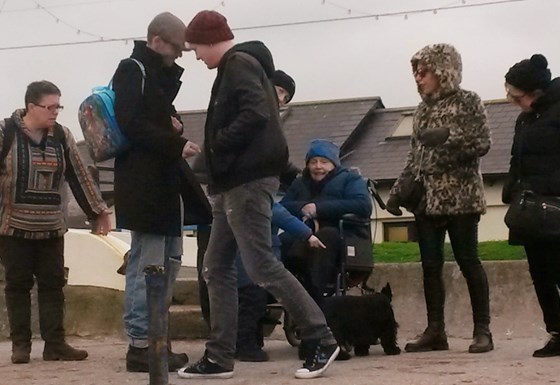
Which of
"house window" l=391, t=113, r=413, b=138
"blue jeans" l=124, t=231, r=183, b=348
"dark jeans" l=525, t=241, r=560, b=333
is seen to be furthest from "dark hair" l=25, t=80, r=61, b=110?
"house window" l=391, t=113, r=413, b=138

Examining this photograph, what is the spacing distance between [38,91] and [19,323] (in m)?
1.44

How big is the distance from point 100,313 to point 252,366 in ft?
8.06

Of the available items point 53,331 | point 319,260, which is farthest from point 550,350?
point 53,331

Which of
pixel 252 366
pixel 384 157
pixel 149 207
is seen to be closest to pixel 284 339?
pixel 252 366

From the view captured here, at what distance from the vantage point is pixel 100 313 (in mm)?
8234

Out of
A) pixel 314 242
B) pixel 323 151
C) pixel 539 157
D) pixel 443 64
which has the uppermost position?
pixel 443 64

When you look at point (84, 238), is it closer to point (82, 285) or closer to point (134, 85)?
point (82, 285)

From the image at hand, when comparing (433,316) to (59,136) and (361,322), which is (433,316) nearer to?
(361,322)

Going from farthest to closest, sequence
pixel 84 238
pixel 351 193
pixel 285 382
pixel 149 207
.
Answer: pixel 84 238, pixel 351 193, pixel 149 207, pixel 285 382

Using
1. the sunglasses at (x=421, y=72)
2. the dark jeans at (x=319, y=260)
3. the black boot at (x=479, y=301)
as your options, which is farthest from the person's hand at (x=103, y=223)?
the black boot at (x=479, y=301)

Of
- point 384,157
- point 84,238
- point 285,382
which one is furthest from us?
point 384,157

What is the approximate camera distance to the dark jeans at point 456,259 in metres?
6.57

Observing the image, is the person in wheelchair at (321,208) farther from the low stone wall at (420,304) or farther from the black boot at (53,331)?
the low stone wall at (420,304)

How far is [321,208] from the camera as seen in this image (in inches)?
264
